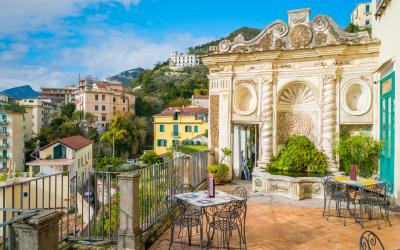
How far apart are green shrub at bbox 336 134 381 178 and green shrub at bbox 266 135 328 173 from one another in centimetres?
64

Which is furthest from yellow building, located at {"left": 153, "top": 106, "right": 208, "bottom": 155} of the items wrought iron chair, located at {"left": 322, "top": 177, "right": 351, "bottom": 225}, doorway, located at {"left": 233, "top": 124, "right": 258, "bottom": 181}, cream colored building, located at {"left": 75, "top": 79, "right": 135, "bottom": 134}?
wrought iron chair, located at {"left": 322, "top": 177, "right": 351, "bottom": 225}

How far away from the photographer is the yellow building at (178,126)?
3775 cm

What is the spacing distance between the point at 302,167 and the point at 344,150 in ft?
4.41

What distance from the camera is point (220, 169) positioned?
33.5 ft

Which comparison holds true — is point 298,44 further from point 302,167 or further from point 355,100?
point 302,167

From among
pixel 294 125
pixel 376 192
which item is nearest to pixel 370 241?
pixel 376 192

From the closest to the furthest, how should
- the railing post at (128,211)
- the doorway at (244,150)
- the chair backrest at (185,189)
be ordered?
the railing post at (128,211) < the chair backrest at (185,189) < the doorway at (244,150)

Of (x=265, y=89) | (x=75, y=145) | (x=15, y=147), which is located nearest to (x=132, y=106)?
(x=15, y=147)

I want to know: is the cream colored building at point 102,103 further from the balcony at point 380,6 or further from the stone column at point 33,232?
the stone column at point 33,232

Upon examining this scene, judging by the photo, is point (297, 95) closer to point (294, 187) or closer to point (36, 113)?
point (294, 187)

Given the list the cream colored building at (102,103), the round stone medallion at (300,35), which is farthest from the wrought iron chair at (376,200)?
the cream colored building at (102,103)

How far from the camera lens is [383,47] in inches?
332

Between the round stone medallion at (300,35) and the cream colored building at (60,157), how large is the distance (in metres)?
25.7

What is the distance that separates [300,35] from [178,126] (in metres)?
29.1
